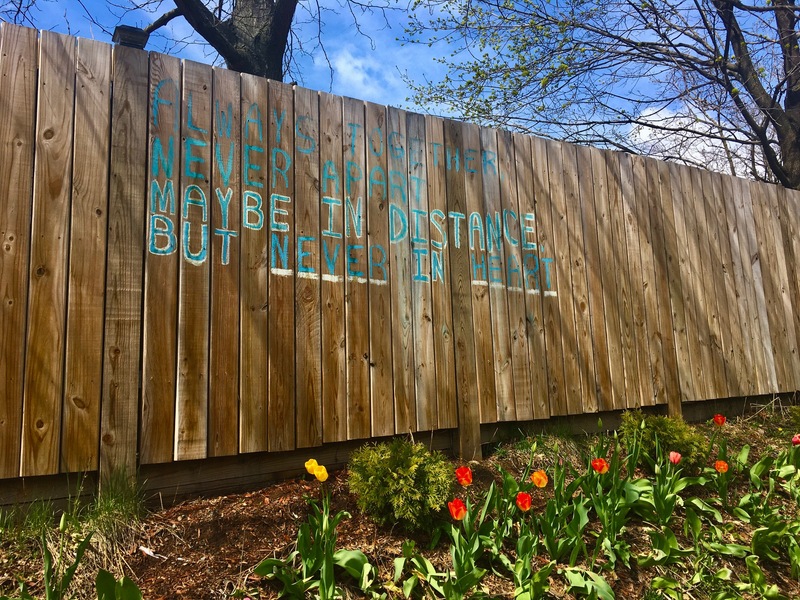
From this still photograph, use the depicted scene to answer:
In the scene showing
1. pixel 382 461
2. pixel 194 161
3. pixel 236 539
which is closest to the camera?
pixel 236 539

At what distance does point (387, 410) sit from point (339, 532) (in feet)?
2.69

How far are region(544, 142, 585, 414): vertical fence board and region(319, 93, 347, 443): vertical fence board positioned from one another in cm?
162

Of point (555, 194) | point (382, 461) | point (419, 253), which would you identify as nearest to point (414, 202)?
point (419, 253)

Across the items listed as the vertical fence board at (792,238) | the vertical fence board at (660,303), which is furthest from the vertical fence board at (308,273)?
the vertical fence board at (792,238)

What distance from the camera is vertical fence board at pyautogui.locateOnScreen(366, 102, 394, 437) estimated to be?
330 centimetres

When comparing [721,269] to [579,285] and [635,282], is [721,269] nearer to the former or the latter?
[635,282]

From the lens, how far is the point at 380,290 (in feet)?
11.2

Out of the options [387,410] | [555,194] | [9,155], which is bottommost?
[387,410]

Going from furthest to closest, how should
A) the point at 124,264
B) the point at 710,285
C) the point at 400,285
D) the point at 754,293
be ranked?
the point at 754,293 → the point at 710,285 → the point at 400,285 → the point at 124,264

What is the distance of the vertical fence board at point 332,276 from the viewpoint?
315cm

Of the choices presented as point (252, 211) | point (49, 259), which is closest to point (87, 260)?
point (49, 259)

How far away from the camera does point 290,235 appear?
3.18 metres

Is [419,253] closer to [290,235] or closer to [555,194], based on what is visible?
[290,235]

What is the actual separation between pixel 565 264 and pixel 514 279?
509 millimetres
